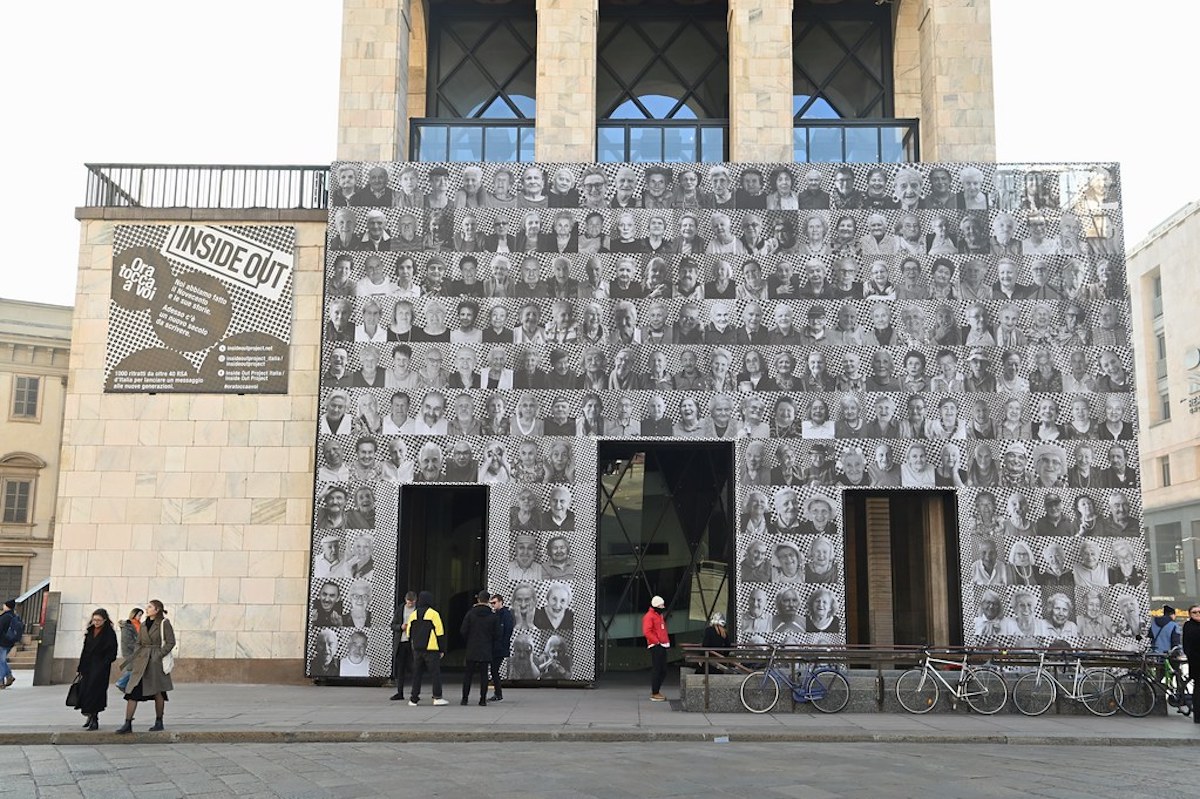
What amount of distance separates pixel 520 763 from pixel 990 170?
16681mm

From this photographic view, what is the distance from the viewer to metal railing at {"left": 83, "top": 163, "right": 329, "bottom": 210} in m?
24.0

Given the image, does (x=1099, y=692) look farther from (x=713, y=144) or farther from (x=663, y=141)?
(x=663, y=141)

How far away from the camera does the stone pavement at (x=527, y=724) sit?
47.0ft

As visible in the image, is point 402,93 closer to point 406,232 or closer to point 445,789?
point 406,232

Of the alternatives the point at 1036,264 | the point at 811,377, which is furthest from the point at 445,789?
the point at 1036,264

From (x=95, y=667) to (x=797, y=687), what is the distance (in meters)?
9.99

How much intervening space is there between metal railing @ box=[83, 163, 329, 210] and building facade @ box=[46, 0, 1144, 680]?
2.0 inches

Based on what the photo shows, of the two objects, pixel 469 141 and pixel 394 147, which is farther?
pixel 469 141

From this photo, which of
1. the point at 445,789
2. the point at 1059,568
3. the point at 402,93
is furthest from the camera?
the point at 402,93

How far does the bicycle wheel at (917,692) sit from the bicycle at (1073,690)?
1.25 meters

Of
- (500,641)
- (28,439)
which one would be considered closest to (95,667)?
(500,641)

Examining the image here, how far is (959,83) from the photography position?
79.3 ft

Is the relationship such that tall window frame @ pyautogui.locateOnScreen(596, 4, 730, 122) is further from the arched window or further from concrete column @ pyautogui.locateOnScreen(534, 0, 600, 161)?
concrete column @ pyautogui.locateOnScreen(534, 0, 600, 161)

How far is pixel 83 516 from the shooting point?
22.5 meters
